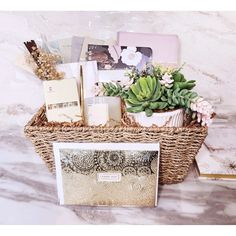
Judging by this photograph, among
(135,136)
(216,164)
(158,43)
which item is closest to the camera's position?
(135,136)

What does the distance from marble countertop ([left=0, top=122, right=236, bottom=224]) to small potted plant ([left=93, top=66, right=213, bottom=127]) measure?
0.18 metres

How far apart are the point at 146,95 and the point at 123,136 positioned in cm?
11

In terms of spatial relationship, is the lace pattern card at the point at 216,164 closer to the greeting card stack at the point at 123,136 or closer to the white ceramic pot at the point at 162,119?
the greeting card stack at the point at 123,136

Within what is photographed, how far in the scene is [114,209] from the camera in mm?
909

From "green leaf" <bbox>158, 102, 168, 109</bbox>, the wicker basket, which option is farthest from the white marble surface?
"green leaf" <bbox>158, 102, 168, 109</bbox>

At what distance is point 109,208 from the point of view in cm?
91

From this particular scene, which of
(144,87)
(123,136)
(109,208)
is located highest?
(144,87)

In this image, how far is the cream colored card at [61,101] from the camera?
0.98 meters

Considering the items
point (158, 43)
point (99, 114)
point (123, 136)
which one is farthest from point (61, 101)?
point (158, 43)

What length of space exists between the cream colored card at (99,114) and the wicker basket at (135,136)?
3.7 inches

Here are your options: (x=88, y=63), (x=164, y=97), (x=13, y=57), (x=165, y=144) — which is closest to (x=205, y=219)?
(x=165, y=144)

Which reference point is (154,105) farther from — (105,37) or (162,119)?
(105,37)

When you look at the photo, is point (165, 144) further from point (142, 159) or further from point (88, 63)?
point (88, 63)
